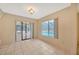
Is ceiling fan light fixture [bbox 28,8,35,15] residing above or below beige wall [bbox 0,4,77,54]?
above

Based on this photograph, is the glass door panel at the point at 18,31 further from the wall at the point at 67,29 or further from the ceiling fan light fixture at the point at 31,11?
the wall at the point at 67,29

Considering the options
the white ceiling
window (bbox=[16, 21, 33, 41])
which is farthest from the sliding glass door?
the white ceiling

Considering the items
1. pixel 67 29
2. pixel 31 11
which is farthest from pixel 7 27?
pixel 67 29

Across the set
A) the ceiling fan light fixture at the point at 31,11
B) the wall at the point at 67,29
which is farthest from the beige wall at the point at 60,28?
the ceiling fan light fixture at the point at 31,11

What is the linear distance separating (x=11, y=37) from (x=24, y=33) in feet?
0.85

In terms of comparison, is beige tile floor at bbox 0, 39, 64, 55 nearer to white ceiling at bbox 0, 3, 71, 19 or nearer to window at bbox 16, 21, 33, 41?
window at bbox 16, 21, 33, 41

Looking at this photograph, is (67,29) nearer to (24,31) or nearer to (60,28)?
(60,28)

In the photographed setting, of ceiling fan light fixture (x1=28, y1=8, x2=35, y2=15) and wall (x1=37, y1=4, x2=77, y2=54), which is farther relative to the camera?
ceiling fan light fixture (x1=28, y1=8, x2=35, y2=15)

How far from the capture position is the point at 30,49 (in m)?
1.95

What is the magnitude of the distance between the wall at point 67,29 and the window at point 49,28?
0.08m

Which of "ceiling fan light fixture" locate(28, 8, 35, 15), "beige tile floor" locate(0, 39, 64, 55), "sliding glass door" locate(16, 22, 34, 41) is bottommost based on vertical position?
"beige tile floor" locate(0, 39, 64, 55)

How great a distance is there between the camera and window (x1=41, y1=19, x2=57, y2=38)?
6.27 ft

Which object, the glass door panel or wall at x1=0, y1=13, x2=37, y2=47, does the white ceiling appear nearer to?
wall at x1=0, y1=13, x2=37, y2=47
